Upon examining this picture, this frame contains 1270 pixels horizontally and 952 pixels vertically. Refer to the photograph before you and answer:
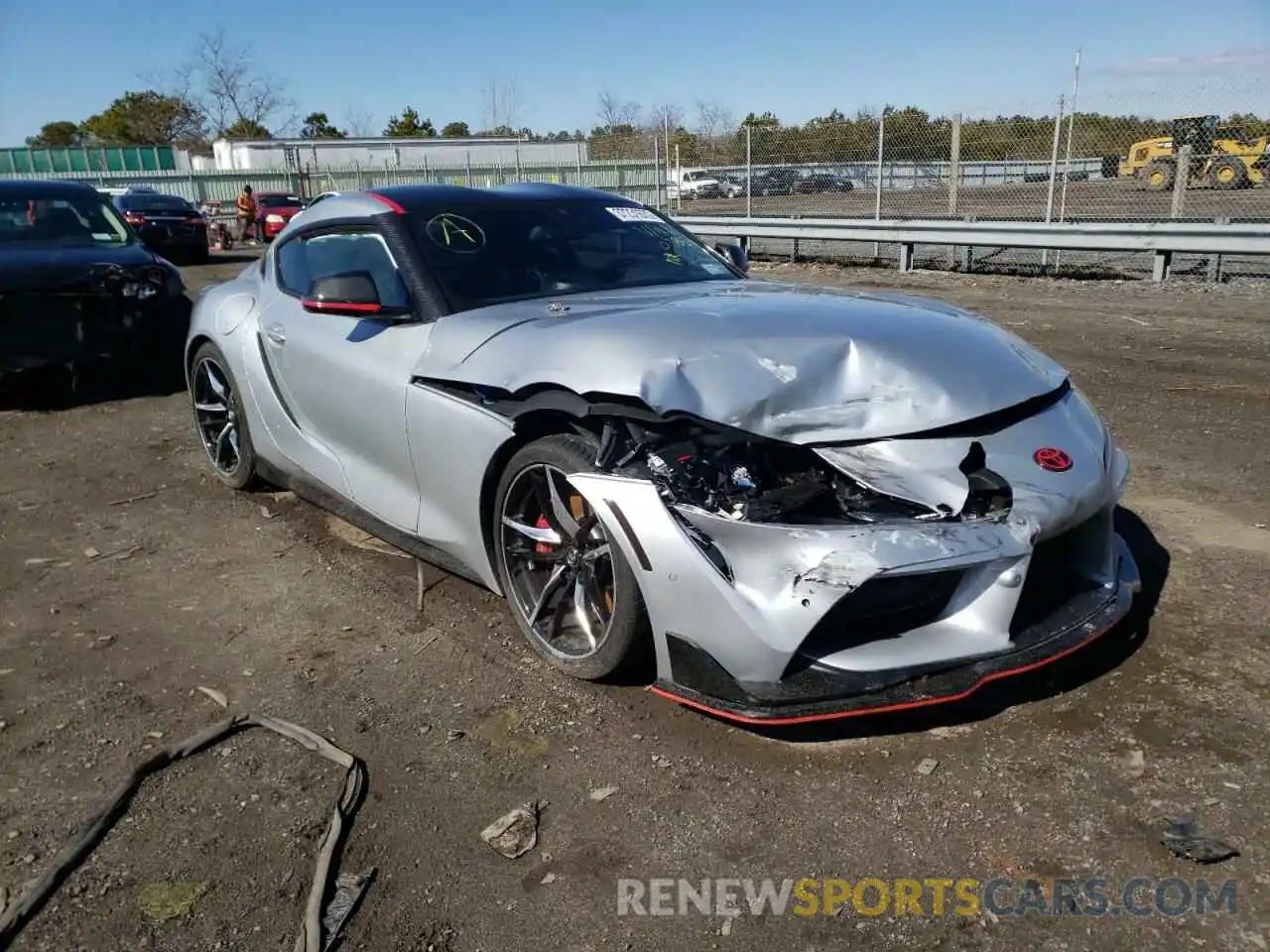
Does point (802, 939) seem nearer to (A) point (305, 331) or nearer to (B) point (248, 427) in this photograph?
(A) point (305, 331)

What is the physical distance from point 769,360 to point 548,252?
4.93ft

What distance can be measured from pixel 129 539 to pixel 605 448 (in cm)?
295

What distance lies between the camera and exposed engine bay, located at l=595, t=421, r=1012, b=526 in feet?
8.62

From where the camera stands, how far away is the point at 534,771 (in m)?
2.74

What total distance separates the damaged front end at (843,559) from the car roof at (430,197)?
1754mm

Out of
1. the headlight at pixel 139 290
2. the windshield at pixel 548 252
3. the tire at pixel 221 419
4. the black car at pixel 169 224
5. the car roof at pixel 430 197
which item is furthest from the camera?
the black car at pixel 169 224

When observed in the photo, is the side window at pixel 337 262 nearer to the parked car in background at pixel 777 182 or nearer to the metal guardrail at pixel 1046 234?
the metal guardrail at pixel 1046 234

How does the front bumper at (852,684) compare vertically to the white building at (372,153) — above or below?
below

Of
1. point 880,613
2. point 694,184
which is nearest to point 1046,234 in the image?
point 694,184

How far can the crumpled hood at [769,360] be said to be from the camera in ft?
9.07

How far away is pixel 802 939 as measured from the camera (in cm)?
212

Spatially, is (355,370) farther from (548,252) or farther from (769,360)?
(769,360)

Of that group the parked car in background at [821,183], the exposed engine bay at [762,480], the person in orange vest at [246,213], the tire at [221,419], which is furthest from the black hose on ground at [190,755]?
the person in orange vest at [246,213]

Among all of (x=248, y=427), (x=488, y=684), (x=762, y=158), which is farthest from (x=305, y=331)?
(x=762, y=158)
